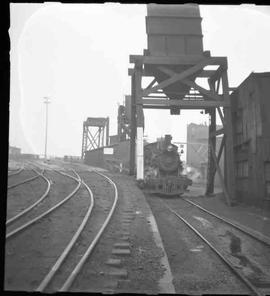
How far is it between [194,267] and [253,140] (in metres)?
8.33

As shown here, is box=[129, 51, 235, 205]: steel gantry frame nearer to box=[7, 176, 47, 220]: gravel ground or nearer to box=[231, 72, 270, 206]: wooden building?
box=[231, 72, 270, 206]: wooden building

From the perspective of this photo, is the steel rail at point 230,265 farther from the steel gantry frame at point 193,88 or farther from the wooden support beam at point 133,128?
the wooden support beam at point 133,128

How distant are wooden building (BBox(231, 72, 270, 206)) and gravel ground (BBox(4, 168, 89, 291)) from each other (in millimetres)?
6326

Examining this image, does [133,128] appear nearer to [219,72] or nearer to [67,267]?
[219,72]

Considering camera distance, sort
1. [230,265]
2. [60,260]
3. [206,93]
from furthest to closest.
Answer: [206,93] < [230,265] < [60,260]

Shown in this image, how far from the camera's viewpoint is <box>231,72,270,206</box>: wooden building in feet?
43.6

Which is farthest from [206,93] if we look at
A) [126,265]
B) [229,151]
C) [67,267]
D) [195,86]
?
[67,267]

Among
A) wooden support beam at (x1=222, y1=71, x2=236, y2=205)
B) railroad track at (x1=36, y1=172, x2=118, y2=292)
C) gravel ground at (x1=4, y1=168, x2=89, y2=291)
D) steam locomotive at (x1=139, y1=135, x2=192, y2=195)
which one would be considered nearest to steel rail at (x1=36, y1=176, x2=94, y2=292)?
railroad track at (x1=36, y1=172, x2=118, y2=292)

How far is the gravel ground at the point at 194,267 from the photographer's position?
5824mm

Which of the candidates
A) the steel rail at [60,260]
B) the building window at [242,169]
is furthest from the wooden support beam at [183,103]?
the steel rail at [60,260]

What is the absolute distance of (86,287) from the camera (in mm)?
5449

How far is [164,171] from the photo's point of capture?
60.8 feet

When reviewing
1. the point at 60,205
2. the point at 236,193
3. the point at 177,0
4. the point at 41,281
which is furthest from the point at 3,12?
the point at 236,193

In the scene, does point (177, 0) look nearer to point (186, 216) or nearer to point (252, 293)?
point (252, 293)
